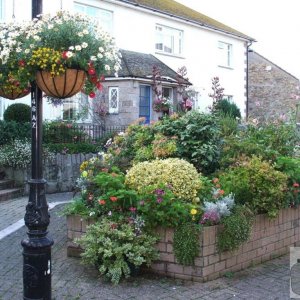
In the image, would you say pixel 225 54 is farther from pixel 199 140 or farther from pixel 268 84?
pixel 199 140

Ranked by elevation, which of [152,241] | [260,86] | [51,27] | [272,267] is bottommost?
[272,267]

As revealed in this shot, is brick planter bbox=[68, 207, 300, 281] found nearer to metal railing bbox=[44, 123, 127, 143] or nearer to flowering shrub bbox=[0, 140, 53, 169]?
flowering shrub bbox=[0, 140, 53, 169]


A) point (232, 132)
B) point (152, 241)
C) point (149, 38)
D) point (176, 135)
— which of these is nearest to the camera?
point (152, 241)

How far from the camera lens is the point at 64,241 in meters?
6.95

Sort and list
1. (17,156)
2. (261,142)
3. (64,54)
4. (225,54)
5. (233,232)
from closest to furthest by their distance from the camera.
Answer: (64,54)
(233,232)
(261,142)
(17,156)
(225,54)

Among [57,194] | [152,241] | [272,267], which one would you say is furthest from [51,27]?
[57,194]

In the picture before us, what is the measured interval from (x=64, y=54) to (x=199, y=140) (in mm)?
3381

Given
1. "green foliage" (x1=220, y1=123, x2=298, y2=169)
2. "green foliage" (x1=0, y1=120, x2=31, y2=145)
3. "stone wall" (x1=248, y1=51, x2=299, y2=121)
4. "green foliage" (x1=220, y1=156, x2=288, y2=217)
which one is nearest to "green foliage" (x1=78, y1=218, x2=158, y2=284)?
"green foliage" (x1=220, y1=156, x2=288, y2=217)

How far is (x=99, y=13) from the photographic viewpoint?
1791 cm

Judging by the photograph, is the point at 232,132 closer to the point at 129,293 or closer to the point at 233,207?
the point at 233,207

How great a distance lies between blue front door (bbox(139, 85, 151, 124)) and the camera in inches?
748

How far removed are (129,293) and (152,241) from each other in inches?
25.6

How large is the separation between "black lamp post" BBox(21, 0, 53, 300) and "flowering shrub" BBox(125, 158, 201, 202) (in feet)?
5.65

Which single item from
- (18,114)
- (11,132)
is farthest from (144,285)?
(18,114)
